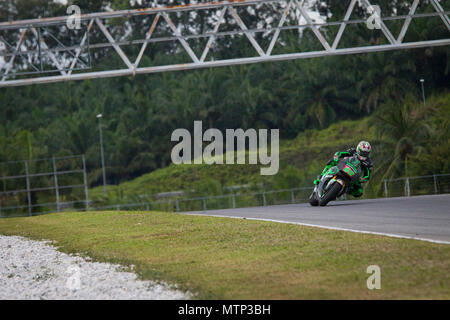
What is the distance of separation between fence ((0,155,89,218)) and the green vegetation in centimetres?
2408

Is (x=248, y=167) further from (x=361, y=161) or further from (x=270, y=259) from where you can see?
(x=270, y=259)

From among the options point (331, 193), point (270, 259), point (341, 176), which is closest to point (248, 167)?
point (331, 193)

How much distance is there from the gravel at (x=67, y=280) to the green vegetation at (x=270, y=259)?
0.31 metres

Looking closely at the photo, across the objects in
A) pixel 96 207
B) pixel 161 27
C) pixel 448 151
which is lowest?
pixel 96 207

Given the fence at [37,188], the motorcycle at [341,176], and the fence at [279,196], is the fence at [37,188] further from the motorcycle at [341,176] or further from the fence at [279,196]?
the motorcycle at [341,176]

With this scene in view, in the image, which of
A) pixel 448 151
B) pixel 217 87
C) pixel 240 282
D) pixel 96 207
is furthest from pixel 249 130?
pixel 240 282

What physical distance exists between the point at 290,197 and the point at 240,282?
28.1 meters

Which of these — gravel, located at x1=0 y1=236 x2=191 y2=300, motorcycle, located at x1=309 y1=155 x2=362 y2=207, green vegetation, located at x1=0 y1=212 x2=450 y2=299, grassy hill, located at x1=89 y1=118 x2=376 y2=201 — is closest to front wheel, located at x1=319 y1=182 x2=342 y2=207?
motorcycle, located at x1=309 y1=155 x2=362 y2=207

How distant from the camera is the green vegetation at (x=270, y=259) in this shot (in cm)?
753

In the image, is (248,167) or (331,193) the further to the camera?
(248,167)

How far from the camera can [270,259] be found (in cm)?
955

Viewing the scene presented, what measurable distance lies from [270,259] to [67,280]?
2953 mm

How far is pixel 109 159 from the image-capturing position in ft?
194
